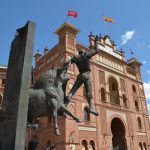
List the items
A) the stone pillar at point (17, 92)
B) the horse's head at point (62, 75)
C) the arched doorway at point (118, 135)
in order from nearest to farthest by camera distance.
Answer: the stone pillar at point (17, 92), the horse's head at point (62, 75), the arched doorway at point (118, 135)

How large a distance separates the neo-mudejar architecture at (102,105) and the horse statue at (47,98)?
609 inches

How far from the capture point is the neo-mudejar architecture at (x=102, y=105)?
20.8 m

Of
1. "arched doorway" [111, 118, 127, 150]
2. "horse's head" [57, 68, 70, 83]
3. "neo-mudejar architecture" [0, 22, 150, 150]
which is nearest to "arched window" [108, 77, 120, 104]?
"neo-mudejar architecture" [0, 22, 150, 150]

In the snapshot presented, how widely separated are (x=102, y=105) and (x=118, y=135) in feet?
15.2

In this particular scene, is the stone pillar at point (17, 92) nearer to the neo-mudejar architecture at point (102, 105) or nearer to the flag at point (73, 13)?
the neo-mudejar architecture at point (102, 105)

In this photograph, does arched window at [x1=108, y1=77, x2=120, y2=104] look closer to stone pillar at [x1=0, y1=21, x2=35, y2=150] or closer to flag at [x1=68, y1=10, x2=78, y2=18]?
flag at [x1=68, y1=10, x2=78, y2=18]

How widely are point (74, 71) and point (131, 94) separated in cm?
957

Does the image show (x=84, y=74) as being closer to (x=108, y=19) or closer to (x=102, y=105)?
(x=102, y=105)

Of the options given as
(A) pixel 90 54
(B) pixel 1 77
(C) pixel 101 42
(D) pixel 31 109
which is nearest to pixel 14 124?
(D) pixel 31 109

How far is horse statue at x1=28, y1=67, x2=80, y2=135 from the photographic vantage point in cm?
370

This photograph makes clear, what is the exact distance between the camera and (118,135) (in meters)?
25.9

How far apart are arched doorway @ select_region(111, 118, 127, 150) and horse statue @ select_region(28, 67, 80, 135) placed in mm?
22414

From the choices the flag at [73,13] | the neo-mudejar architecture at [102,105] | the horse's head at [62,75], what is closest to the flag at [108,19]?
the neo-mudejar architecture at [102,105]

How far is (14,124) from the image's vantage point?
2996mm
